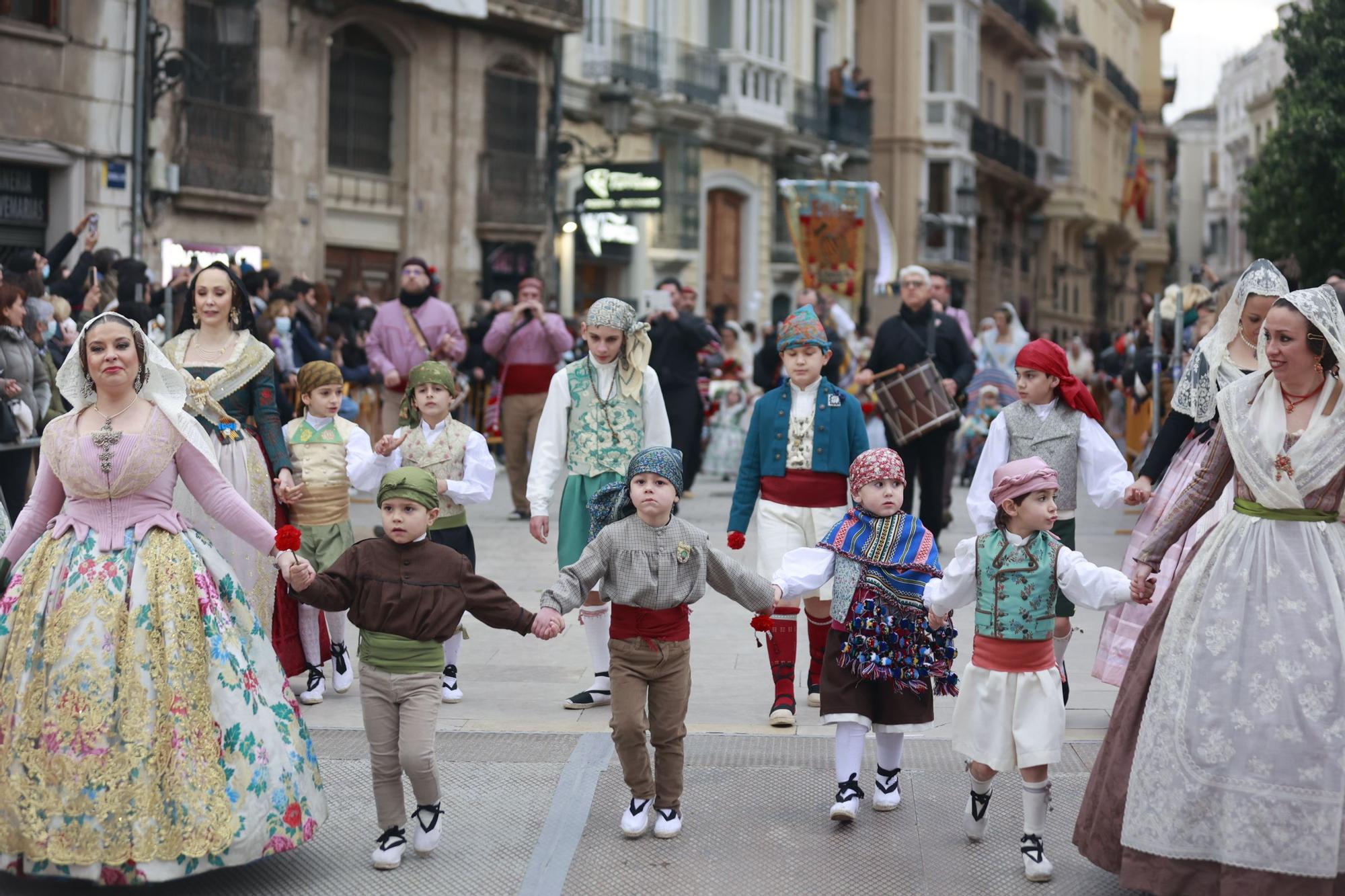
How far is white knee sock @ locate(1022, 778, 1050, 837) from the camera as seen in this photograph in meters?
5.53

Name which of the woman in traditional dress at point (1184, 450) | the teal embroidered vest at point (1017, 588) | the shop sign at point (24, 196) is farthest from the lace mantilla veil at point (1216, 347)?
the shop sign at point (24, 196)

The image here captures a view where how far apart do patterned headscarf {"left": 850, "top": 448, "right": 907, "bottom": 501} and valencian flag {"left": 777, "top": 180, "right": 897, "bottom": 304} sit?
44.0 feet

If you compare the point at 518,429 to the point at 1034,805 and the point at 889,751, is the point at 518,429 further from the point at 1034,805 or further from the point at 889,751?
the point at 1034,805

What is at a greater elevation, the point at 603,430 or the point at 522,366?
the point at 522,366

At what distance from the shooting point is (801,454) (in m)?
7.68

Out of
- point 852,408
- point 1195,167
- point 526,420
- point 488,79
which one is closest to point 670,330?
point 526,420

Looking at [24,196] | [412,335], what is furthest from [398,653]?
[24,196]

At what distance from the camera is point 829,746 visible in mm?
7012

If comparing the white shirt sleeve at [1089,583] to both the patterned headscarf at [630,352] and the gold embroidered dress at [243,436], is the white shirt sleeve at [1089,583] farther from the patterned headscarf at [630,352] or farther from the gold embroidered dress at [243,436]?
the gold embroidered dress at [243,436]

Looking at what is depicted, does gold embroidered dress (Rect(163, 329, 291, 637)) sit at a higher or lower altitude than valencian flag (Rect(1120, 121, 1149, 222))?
lower

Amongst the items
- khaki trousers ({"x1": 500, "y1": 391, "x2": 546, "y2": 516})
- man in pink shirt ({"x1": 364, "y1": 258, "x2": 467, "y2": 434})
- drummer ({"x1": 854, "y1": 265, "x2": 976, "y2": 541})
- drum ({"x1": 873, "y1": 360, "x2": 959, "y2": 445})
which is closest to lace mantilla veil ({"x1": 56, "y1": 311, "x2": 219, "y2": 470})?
drummer ({"x1": 854, "y1": 265, "x2": 976, "y2": 541})

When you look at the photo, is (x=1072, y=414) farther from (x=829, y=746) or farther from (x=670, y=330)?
(x=670, y=330)

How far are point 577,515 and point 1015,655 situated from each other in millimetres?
2729

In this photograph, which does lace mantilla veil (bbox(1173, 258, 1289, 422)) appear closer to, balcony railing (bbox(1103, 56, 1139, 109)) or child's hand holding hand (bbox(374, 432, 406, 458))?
child's hand holding hand (bbox(374, 432, 406, 458))
